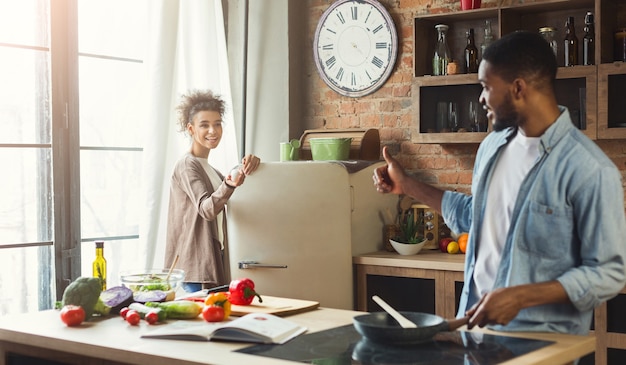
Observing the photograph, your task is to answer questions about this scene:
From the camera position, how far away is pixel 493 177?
8.70ft

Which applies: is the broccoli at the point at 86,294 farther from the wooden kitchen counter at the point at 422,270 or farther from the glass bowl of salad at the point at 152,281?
the wooden kitchen counter at the point at 422,270

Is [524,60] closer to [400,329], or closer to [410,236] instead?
[400,329]

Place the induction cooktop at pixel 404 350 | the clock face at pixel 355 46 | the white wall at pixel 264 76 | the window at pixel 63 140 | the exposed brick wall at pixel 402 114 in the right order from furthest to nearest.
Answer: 1. the white wall at pixel 264 76
2. the clock face at pixel 355 46
3. the exposed brick wall at pixel 402 114
4. the window at pixel 63 140
5. the induction cooktop at pixel 404 350

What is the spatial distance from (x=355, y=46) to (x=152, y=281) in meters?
2.54

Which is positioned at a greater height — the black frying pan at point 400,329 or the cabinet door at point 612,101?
Result: the cabinet door at point 612,101

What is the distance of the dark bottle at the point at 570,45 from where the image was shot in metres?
4.24

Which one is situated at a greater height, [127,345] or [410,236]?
[410,236]

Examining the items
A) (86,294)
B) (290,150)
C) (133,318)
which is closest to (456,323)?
(133,318)

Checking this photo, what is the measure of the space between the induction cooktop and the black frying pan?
19 mm

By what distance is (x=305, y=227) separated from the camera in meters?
4.59

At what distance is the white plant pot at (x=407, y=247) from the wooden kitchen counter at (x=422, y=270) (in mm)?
28

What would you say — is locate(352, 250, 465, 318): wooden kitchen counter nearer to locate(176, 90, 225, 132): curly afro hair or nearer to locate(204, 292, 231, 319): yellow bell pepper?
locate(176, 90, 225, 132): curly afro hair

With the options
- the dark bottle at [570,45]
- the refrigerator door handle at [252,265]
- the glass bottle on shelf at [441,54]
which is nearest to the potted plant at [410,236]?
the refrigerator door handle at [252,265]

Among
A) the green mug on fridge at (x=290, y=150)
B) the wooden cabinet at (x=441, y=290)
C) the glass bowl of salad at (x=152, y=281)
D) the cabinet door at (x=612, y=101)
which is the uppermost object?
the cabinet door at (x=612, y=101)
